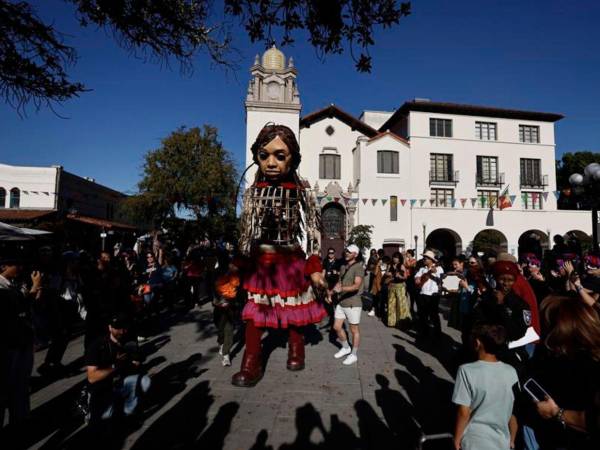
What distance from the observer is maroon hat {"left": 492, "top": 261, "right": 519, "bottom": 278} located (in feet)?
12.2

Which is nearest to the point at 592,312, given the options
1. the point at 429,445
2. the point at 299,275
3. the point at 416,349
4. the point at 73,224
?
the point at 429,445

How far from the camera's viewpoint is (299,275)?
4.45 meters

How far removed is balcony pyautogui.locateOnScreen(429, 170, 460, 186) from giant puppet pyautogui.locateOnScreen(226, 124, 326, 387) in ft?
76.7

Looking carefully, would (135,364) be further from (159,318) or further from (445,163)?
(445,163)

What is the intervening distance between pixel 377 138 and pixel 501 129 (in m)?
10.9

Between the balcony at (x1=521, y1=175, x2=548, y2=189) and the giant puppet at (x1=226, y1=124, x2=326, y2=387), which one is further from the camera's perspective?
the balcony at (x1=521, y1=175, x2=548, y2=189)

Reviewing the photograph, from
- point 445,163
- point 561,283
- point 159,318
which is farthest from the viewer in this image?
point 445,163

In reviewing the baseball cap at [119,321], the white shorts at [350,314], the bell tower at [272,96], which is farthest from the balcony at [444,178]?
the baseball cap at [119,321]

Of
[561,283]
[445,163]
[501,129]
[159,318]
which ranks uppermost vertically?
[501,129]

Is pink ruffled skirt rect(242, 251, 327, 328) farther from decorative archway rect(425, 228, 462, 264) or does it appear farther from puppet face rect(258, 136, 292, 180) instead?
decorative archway rect(425, 228, 462, 264)

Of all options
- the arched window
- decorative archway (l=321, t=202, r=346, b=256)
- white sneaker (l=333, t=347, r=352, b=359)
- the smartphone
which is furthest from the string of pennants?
the smartphone

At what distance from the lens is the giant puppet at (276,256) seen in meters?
4.36

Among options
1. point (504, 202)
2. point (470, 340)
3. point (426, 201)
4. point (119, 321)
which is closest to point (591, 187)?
point (470, 340)

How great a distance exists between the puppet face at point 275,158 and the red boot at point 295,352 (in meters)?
2.20
